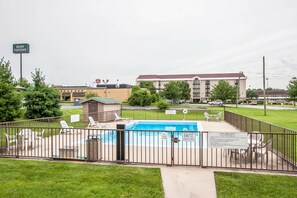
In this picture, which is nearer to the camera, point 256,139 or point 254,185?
point 254,185

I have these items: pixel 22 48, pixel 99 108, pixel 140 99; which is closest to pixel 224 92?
pixel 140 99

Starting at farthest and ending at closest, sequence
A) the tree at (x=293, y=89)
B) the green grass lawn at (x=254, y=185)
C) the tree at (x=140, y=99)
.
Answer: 1. the tree at (x=140, y=99)
2. the tree at (x=293, y=89)
3. the green grass lawn at (x=254, y=185)

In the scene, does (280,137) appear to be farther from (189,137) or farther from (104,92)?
(104,92)

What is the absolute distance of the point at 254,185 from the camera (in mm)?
5426

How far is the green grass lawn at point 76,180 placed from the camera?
16.4 feet

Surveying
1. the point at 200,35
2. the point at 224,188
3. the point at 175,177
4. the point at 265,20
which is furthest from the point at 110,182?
the point at 200,35

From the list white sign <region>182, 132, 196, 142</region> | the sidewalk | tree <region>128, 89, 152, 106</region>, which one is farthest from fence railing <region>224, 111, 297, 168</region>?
tree <region>128, 89, 152, 106</region>

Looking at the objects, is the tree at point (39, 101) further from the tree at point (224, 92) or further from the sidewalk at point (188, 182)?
the tree at point (224, 92)

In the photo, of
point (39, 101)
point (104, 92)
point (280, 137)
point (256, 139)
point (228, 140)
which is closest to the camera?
point (228, 140)

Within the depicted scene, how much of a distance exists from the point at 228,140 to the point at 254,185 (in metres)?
1.42

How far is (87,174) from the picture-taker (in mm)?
6070

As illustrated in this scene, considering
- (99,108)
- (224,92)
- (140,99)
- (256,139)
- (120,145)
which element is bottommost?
(120,145)

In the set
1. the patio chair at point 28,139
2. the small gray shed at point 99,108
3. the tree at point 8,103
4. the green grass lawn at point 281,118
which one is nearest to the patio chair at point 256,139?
the green grass lawn at point 281,118

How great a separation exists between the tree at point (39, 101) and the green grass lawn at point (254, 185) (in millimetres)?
16273
